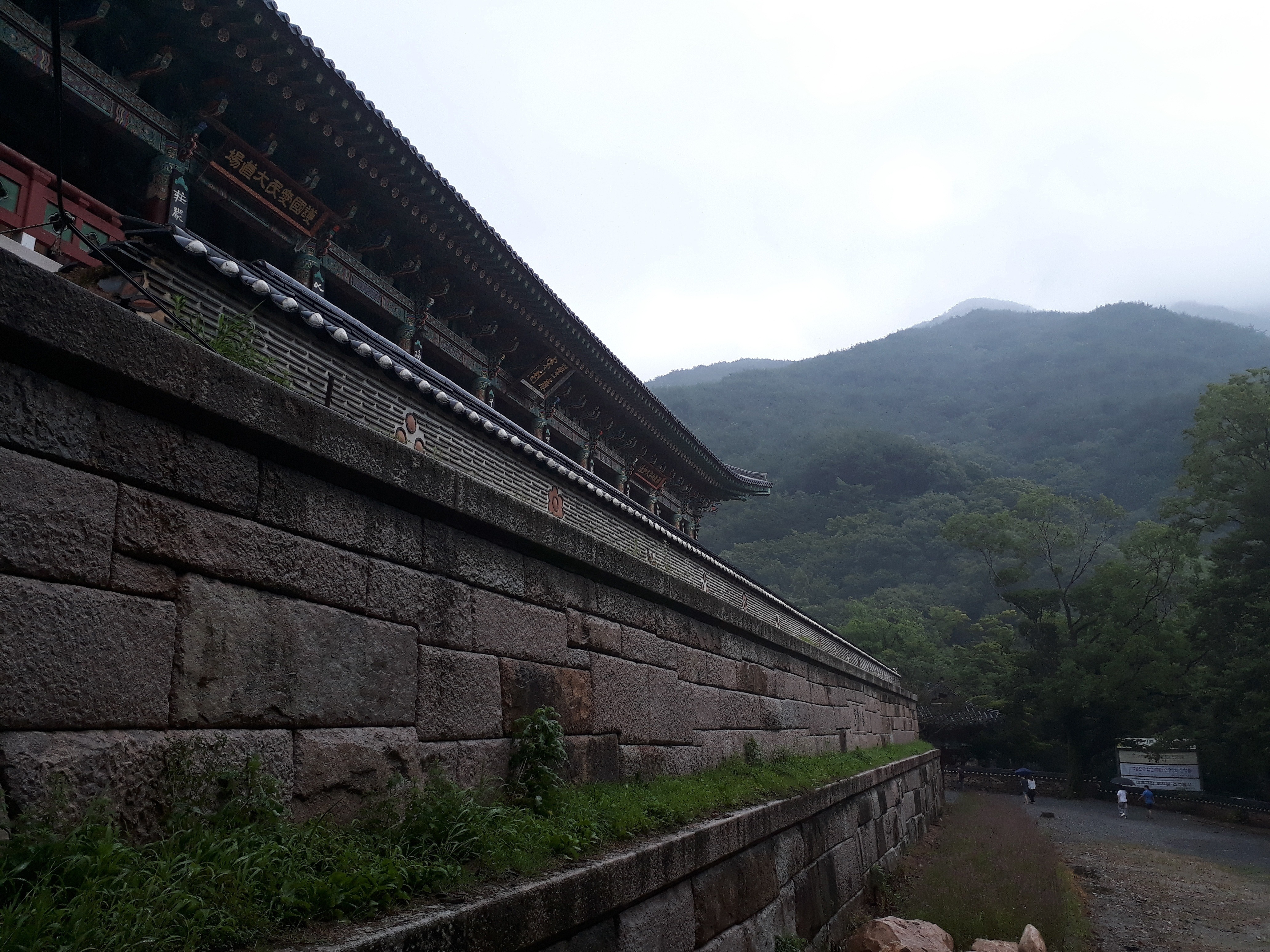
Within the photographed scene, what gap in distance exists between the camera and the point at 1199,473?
28.0 meters

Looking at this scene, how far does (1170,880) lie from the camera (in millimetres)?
13922

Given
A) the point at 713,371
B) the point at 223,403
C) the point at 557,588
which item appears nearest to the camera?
the point at 223,403

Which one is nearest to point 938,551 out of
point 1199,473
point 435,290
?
point 1199,473

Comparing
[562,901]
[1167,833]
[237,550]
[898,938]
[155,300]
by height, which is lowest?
[1167,833]

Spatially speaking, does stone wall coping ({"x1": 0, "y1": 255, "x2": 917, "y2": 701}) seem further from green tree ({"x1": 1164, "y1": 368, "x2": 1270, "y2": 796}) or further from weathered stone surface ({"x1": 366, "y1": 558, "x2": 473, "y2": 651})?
green tree ({"x1": 1164, "y1": 368, "x2": 1270, "y2": 796})

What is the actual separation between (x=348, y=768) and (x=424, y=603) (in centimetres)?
67

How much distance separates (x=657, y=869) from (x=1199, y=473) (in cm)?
3170

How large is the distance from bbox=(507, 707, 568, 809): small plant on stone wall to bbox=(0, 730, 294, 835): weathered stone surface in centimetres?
121

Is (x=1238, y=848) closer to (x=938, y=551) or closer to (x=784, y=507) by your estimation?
(x=938, y=551)

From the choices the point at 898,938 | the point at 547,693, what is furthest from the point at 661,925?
the point at 898,938

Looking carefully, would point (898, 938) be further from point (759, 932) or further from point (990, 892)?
point (990, 892)

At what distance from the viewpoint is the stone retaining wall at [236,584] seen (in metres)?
1.99

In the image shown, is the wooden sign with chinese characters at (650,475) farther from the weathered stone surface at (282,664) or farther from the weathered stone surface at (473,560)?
the weathered stone surface at (282,664)

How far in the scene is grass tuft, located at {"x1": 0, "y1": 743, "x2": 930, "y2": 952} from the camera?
1.70 m
